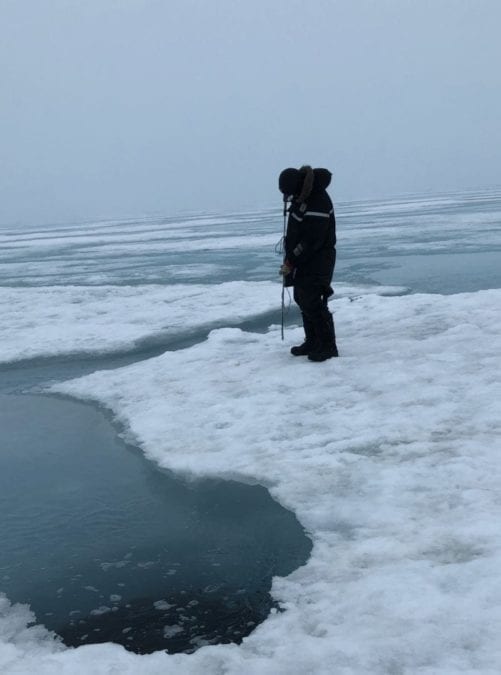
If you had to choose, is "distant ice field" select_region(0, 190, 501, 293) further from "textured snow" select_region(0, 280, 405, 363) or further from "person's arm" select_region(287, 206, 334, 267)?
"person's arm" select_region(287, 206, 334, 267)

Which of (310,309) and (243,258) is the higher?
(310,309)

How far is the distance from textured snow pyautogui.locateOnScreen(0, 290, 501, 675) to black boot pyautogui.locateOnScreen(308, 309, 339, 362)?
9 centimetres

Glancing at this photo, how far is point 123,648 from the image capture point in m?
2.48

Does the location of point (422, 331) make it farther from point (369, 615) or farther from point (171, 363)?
point (369, 615)

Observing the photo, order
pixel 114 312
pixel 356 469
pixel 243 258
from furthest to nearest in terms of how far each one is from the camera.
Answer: pixel 243 258
pixel 114 312
pixel 356 469

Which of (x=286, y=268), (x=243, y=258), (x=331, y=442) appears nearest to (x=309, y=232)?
(x=286, y=268)

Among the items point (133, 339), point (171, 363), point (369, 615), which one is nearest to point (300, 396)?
point (171, 363)

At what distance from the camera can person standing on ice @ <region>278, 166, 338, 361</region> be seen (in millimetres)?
5598

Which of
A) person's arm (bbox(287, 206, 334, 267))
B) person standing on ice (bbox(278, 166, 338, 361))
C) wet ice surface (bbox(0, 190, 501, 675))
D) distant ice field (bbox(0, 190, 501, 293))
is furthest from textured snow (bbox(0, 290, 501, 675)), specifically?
distant ice field (bbox(0, 190, 501, 293))

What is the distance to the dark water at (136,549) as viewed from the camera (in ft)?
8.81

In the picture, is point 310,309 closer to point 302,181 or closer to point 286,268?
point 286,268

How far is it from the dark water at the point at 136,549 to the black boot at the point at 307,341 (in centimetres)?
214

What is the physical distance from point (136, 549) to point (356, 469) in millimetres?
1264

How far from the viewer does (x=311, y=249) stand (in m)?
5.77
